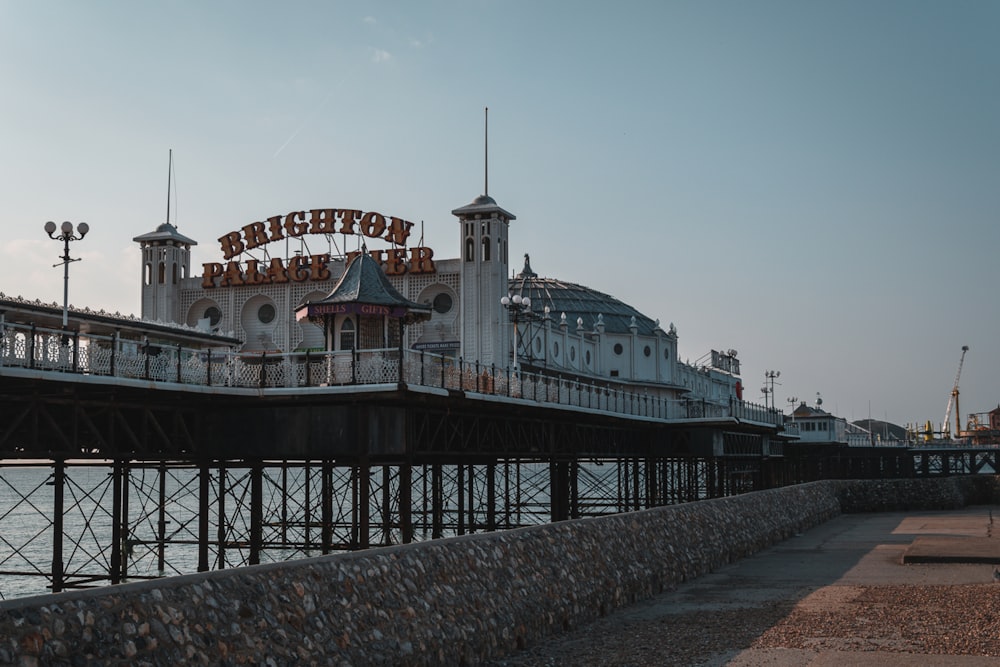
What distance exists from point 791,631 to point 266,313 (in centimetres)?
4919

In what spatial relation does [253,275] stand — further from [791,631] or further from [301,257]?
[791,631]

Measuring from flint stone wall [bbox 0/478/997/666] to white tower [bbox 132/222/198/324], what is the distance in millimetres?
45023

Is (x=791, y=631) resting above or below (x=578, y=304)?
below

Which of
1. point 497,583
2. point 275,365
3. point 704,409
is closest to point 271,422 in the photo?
point 275,365

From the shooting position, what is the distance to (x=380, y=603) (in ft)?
49.1

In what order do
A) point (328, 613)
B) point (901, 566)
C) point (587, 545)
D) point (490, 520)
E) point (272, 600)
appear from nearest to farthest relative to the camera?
point (272, 600) < point (328, 613) < point (587, 545) < point (901, 566) < point (490, 520)

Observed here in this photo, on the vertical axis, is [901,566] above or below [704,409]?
below

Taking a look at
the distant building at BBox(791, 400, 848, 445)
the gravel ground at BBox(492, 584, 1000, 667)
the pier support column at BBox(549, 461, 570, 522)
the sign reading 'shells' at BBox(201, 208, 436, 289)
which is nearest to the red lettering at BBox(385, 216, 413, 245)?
the sign reading 'shells' at BBox(201, 208, 436, 289)

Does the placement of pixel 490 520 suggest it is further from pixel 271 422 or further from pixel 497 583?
pixel 497 583

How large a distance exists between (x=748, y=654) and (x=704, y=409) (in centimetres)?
3888

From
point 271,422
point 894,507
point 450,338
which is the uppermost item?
point 450,338

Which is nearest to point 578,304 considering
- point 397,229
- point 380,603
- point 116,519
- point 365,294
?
point 397,229

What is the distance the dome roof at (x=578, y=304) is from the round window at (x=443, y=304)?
32.0 m

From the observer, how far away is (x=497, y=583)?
1803 cm
